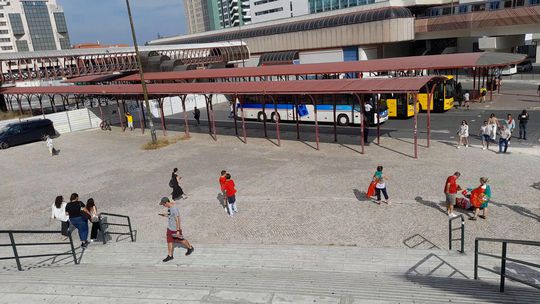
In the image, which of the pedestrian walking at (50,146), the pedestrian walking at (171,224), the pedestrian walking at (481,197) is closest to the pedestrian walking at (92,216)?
the pedestrian walking at (171,224)

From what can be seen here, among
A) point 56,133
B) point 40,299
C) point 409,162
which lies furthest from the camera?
point 56,133

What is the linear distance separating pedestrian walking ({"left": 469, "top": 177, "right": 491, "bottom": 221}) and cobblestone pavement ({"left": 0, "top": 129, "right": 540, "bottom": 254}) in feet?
1.14

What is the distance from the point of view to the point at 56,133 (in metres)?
31.4

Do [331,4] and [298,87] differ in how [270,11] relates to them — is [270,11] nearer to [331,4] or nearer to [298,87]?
[331,4]

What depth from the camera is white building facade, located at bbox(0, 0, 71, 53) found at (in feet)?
458

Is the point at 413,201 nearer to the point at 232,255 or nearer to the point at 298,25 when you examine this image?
the point at 232,255

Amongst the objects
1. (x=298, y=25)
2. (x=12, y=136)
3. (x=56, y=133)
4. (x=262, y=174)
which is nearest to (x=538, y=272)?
(x=262, y=174)

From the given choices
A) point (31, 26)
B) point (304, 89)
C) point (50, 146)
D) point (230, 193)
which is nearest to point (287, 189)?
point (230, 193)

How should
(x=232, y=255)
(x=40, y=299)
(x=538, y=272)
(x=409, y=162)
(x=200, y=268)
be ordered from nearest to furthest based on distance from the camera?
(x=40, y=299) → (x=538, y=272) → (x=200, y=268) → (x=232, y=255) → (x=409, y=162)

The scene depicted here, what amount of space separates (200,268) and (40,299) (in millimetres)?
3339

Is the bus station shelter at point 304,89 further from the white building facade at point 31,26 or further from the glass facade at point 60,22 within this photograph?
the glass facade at point 60,22

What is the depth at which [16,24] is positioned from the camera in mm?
141500

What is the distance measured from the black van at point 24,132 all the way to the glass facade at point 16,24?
456 feet

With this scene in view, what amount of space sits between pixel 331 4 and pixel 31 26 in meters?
121
